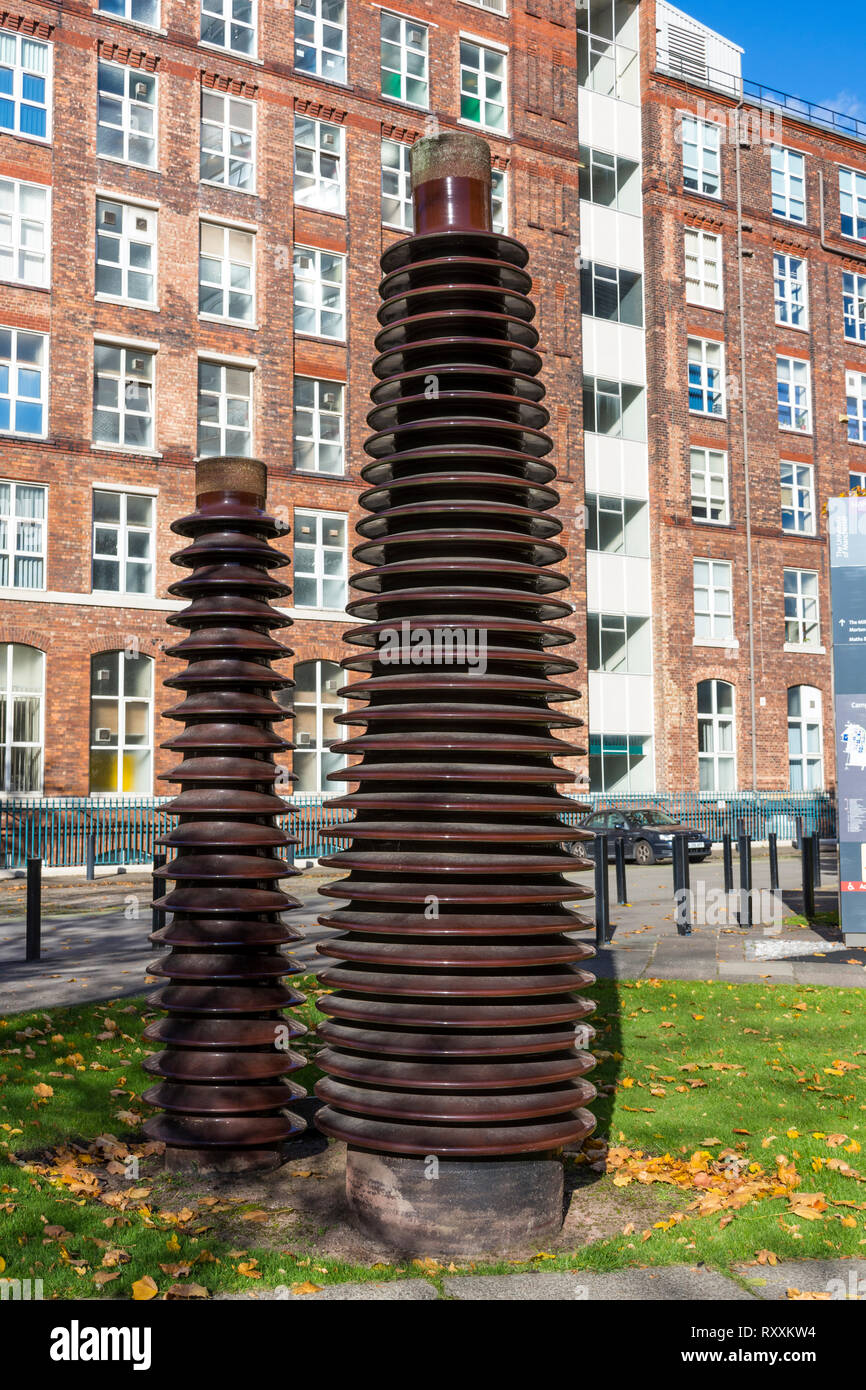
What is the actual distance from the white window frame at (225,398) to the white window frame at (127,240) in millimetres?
1758

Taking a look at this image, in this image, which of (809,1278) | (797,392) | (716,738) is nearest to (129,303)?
(716,738)

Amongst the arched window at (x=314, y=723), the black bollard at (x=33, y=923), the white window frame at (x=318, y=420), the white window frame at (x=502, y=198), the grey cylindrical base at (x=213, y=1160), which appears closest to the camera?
the grey cylindrical base at (x=213, y=1160)

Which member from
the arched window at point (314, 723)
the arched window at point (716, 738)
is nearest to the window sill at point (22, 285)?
the arched window at point (314, 723)

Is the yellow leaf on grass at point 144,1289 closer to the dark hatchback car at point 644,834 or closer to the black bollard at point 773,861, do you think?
the black bollard at point 773,861

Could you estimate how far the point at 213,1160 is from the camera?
531cm

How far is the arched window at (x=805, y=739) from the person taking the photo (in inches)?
1448

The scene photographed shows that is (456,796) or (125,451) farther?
(125,451)

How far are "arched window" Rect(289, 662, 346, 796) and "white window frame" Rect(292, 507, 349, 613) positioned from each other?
55.3 inches

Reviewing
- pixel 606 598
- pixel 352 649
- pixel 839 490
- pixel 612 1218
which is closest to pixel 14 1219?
pixel 612 1218

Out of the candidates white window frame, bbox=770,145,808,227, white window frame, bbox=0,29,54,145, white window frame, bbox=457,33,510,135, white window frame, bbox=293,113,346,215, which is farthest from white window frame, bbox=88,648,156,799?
white window frame, bbox=770,145,808,227

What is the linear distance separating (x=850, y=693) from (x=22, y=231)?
20657 mm

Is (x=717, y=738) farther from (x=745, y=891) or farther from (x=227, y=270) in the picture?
(x=745, y=891)

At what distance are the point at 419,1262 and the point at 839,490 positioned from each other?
37.8 metres

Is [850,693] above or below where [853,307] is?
below
